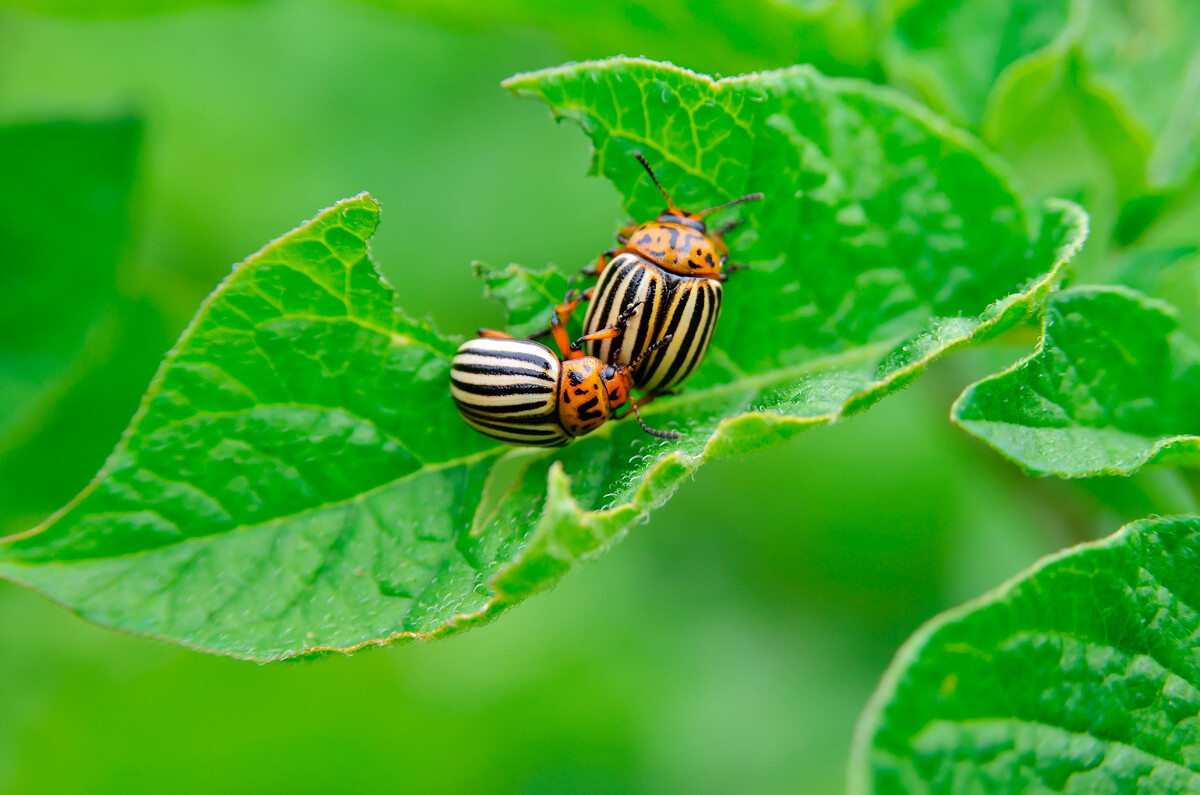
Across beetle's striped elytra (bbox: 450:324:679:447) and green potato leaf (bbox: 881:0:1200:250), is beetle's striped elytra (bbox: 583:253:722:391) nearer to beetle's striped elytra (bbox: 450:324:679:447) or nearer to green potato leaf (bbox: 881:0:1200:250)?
beetle's striped elytra (bbox: 450:324:679:447)

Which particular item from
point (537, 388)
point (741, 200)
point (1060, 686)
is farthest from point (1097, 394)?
point (537, 388)

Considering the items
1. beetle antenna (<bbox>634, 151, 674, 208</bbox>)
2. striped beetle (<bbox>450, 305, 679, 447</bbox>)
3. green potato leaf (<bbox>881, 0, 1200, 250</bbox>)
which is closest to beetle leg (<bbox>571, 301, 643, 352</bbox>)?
striped beetle (<bbox>450, 305, 679, 447</bbox>)

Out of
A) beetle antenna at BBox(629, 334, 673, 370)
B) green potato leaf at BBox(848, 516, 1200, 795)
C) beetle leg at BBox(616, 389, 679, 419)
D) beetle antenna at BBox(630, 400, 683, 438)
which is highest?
beetle antenna at BBox(629, 334, 673, 370)

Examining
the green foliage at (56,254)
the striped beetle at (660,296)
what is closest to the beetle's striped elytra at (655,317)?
the striped beetle at (660,296)

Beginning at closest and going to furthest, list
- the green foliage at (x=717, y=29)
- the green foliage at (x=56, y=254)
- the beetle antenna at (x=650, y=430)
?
the beetle antenna at (x=650, y=430)
the green foliage at (x=717, y=29)
the green foliage at (x=56, y=254)

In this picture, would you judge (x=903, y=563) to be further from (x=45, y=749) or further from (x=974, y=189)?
(x=45, y=749)

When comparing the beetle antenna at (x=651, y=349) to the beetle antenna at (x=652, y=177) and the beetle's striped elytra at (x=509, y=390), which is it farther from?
the beetle antenna at (x=652, y=177)
